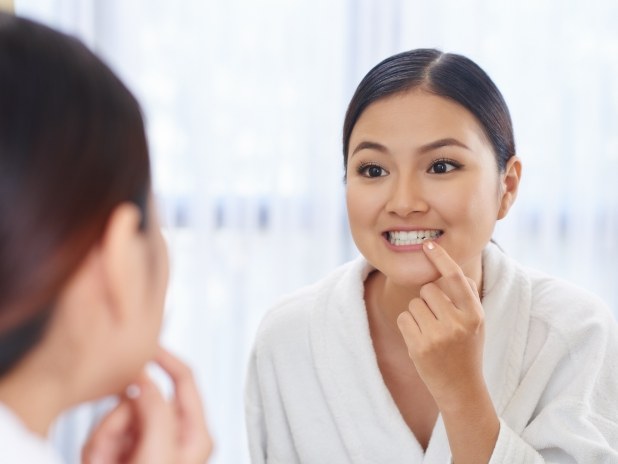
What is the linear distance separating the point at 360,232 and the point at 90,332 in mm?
818

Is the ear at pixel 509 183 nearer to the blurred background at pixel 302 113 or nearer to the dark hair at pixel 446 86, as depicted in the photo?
the dark hair at pixel 446 86

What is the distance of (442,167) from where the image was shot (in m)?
1.39

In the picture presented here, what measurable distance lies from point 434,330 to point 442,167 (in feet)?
0.95

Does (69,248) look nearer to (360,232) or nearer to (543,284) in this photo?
(360,232)

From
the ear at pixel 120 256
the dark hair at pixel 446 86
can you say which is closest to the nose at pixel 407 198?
the dark hair at pixel 446 86

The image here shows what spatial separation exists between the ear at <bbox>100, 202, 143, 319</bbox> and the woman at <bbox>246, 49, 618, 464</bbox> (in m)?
0.72

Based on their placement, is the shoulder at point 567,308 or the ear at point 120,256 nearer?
the ear at point 120,256

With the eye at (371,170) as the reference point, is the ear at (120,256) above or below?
above

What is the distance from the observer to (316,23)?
8.50 ft

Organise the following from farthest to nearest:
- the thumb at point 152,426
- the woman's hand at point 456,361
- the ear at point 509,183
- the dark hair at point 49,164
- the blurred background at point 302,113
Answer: the blurred background at point 302,113 → the ear at point 509,183 → the woman's hand at point 456,361 → the thumb at point 152,426 → the dark hair at point 49,164

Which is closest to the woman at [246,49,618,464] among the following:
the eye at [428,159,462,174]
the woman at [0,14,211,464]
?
the eye at [428,159,462,174]

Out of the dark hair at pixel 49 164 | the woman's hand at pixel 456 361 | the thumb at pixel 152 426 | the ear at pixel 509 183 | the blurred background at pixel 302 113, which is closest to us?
the dark hair at pixel 49 164

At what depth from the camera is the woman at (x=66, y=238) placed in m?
0.61

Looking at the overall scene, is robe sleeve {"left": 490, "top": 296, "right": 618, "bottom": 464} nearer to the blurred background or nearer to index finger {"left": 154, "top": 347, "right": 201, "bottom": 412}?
index finger {"left": 154, "top": 347, "right": 201, "bottom": 412}
